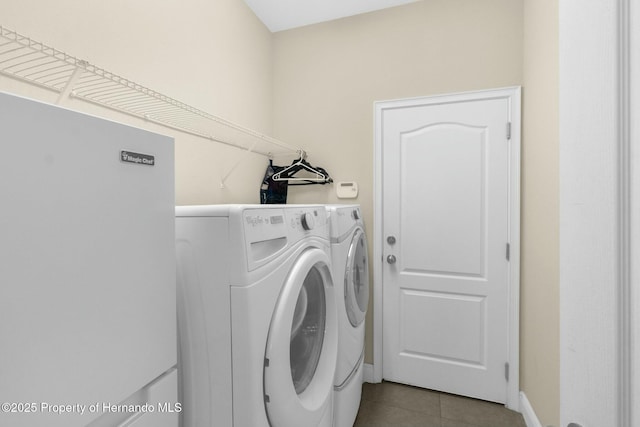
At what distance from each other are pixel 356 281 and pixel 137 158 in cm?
159

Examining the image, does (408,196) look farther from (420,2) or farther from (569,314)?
(569,314)

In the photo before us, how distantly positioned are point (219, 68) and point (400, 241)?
1758 millimetres

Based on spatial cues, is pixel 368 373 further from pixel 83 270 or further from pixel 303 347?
pixel 83 270

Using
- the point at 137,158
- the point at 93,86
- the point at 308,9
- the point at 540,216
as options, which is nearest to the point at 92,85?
the point at 93,86

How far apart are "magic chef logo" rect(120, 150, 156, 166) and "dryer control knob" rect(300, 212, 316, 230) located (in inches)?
24.7

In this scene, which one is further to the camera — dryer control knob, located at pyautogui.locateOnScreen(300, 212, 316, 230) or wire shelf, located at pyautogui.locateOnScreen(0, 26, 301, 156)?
dryer control knob, located at pyautogui.locateOnScreen(300, 212, 316, 230)

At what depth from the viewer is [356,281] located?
2.00 meters

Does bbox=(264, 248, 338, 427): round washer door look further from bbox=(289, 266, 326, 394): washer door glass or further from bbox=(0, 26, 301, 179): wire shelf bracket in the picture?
bbox=(0, 26, 301, 179): wire shelf bracket

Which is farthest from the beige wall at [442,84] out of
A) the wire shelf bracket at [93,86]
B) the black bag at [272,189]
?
the wire shelf bracket at [93,86]

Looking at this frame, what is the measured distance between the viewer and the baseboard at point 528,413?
1.80 m

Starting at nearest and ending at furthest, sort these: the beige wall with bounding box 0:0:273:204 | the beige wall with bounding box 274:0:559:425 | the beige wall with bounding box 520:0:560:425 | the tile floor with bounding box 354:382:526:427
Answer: the beige wall with bounding box 0:0:273:204
the beige wall with bounding box 520:0:560:425
the beige wall with bounding box 274:0:559:425
the tile floor with bounding box 354:382:526:427

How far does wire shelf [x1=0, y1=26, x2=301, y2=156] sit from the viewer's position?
3.06 ft

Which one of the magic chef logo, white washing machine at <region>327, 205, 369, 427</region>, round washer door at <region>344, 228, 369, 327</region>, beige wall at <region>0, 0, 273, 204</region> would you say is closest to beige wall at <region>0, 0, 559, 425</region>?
beige wall at <region>0, 0, 273, 204</region>

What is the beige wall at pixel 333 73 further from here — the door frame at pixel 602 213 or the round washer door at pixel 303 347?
the door frame at pixel 602 213
